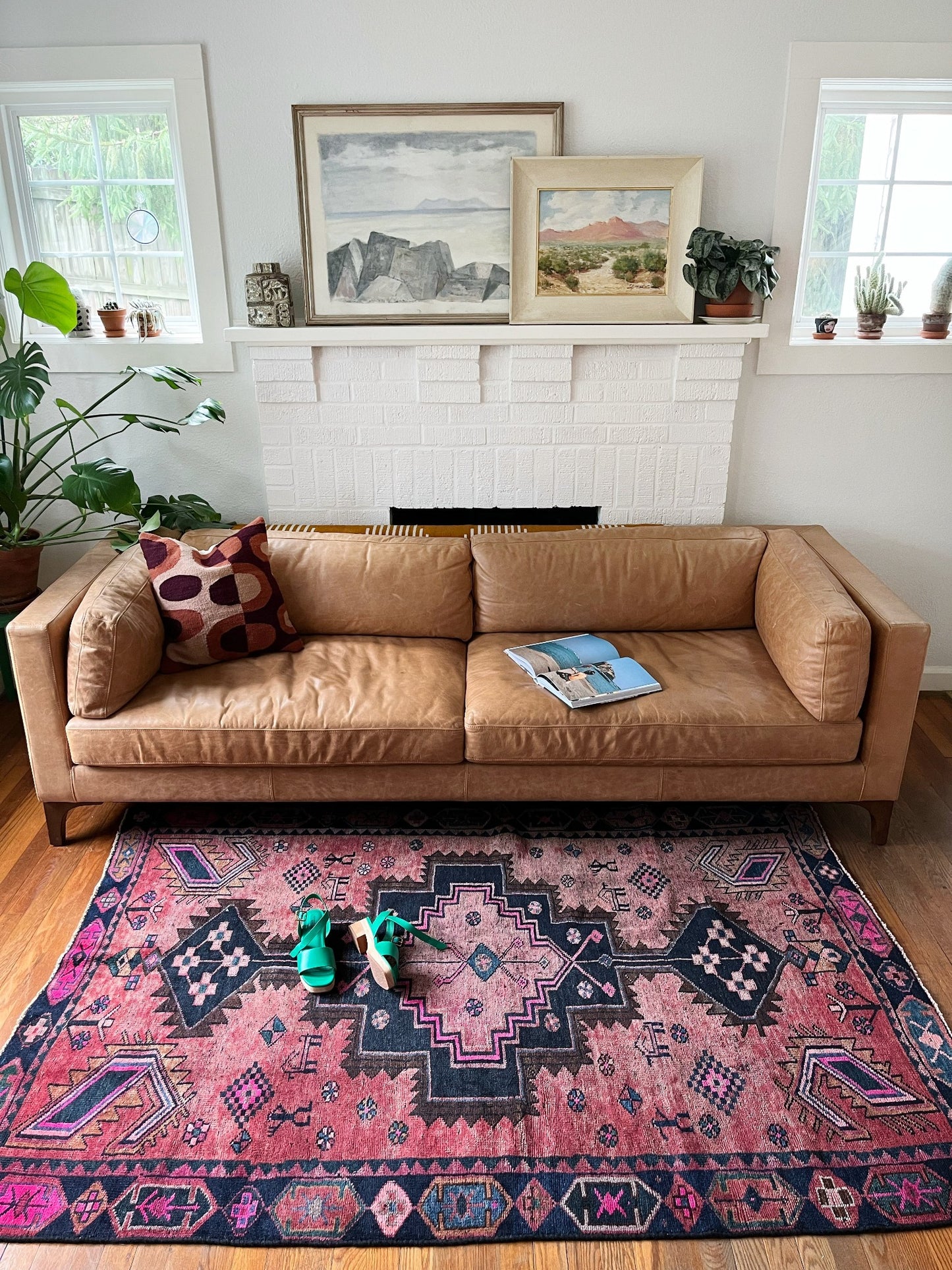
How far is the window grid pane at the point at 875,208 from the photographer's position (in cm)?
315

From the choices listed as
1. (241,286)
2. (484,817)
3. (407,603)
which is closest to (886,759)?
(484,817)

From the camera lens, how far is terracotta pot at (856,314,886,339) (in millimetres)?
3219

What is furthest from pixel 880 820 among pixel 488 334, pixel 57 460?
pixel 57 460

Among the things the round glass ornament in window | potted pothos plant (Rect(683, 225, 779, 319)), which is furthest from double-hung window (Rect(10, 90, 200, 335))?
potted pothos plant (Rect(683, 225, 779, 319))

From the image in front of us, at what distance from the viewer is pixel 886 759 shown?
256 cm

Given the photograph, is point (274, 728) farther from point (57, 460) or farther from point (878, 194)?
point (878, 194)

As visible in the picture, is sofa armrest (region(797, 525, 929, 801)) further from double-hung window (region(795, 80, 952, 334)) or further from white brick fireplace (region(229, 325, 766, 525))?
double-hung window (region(795, 80, 952, 334))

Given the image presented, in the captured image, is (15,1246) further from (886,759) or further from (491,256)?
(491,256)

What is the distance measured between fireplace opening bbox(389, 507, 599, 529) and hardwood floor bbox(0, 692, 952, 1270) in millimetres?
1328

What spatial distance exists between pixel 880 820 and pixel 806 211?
2.01 meters

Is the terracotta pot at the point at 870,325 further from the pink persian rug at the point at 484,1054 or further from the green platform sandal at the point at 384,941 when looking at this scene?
the green platform sandal at the point at 384,941

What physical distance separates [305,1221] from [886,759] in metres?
1.82

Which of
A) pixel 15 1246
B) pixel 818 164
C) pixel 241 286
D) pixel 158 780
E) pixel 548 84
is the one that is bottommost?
pixel 15 1246

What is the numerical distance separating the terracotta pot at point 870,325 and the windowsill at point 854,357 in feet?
0.07
